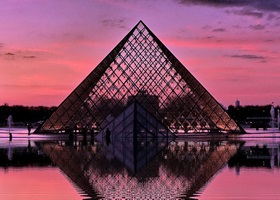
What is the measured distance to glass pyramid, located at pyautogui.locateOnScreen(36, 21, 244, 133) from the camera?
4638 centimetres

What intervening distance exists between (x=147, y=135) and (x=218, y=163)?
20.2 metres

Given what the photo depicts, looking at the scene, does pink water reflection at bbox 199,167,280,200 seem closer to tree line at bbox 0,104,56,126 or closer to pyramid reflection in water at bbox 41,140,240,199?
pyramid reflection in water at bbox 41,140,240,199

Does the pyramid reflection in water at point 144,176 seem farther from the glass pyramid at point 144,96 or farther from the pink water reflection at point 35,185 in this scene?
the glass pyramid at point 144,96

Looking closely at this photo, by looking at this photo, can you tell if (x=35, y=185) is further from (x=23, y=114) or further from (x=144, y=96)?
(x=23, y=114)

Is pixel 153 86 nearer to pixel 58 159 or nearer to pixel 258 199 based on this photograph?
pixel 58 159

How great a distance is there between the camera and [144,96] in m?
48.2

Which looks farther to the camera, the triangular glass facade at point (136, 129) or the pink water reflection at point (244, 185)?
the triangular glass facade at point (136, 129)

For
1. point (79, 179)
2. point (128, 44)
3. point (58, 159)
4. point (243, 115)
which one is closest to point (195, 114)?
point (128, 44)

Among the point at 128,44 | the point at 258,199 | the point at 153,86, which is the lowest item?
the point at 258,199

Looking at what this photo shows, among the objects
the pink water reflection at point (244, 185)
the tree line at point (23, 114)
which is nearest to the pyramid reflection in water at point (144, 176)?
the pink water reflection at point (244, 185)

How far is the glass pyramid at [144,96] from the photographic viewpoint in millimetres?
46375

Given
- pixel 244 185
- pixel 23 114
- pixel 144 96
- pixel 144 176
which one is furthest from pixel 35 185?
pixel 23 114

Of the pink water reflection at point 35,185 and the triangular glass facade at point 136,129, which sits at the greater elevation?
the triangular glass facade at point 136,129

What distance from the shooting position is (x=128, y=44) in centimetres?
4925
